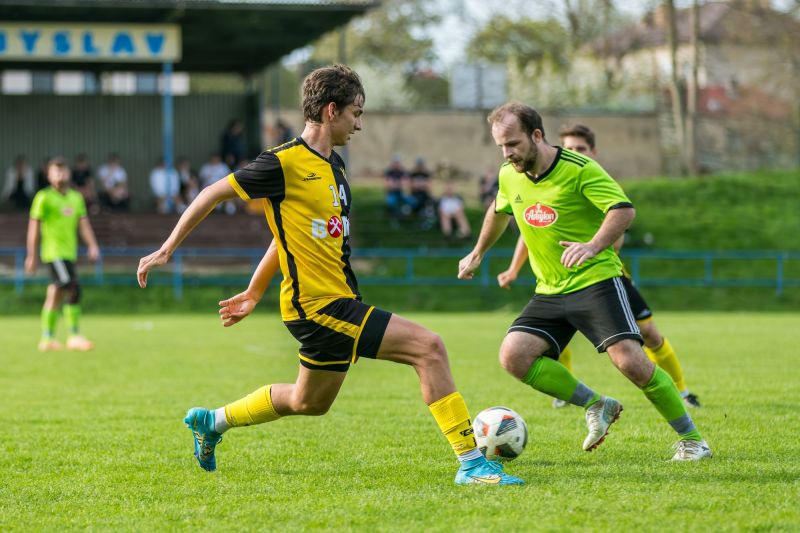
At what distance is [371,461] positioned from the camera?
6.43 m

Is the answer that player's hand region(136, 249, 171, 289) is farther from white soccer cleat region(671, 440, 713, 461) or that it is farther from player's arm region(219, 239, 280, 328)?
white soccer cleat region(671, 440, 713, 461)

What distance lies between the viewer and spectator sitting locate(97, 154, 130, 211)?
28328mm

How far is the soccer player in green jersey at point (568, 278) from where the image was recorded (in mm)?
6234

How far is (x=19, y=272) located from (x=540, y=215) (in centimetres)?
2007

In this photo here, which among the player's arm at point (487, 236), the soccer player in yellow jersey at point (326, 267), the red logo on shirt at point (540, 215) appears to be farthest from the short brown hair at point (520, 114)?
the soccer player in yellow jersey at point (326, 267)

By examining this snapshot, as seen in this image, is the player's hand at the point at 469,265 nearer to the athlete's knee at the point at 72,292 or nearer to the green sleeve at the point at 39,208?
the athlete's knee at the point at 72,292

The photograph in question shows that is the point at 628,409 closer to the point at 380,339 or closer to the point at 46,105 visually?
the point at 380,339

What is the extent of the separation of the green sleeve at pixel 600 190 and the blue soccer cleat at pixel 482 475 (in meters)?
1.53

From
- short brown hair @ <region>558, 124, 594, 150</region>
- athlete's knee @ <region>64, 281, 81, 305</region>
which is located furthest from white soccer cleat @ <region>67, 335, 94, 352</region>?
short brown hair @ <region>558, 124, 594, 150</region>

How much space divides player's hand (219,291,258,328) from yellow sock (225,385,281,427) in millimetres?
391

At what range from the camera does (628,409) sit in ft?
28.2

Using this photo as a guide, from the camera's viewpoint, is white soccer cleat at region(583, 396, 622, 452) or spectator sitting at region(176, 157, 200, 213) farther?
spectator sitting at region(176, 157, 200, 213)

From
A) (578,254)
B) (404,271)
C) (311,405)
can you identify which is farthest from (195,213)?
(404,271)

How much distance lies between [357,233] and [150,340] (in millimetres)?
11732
